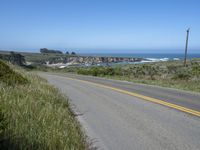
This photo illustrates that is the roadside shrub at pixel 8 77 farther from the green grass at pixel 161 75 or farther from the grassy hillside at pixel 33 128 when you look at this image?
the green grass at pixel 161 75

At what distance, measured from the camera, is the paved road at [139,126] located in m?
7.02

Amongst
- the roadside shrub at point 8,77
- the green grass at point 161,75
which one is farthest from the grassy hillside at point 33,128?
the green grass at point 161,75

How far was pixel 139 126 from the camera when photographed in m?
8.70

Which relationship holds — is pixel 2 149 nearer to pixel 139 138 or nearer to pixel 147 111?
pixel 139 138

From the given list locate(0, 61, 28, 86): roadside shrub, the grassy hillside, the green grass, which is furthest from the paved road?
the green grass

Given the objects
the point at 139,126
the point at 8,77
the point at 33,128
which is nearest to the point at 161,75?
the point at 8,77

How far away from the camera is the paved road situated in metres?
7.02

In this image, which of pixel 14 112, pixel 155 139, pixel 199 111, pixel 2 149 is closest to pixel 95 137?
pixel 155 139

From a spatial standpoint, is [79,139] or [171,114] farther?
[171,114]

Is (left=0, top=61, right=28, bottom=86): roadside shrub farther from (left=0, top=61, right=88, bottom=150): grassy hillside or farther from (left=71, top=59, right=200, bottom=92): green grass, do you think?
(left=71, top=59, right=200, bottom=92): green grass

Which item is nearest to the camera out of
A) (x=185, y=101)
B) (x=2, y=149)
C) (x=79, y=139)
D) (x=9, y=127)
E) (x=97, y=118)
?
(x=2, y=149)

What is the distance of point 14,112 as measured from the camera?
729cm

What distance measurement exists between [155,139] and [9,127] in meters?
3.10

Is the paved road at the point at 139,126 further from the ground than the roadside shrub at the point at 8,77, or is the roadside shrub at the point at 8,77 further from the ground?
the roadside shrub at the point at 8,77
